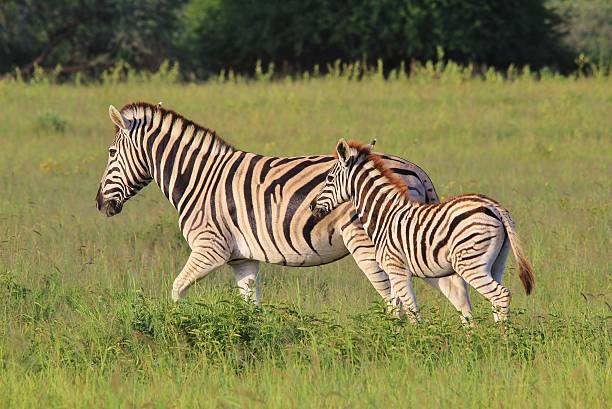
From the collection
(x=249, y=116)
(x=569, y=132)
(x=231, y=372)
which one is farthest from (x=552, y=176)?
(x=231, y=372)

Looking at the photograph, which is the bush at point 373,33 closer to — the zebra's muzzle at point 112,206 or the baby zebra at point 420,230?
the zebra's muzzle at point 112,206

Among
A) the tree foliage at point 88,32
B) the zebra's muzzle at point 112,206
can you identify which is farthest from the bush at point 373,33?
the zebra's muzzle at point 112,206

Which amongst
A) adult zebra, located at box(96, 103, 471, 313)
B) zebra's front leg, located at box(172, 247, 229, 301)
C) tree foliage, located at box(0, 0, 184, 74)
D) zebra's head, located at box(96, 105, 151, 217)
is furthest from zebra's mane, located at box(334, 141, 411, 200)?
tree foliage, located at box(0, 0, 184, 74)

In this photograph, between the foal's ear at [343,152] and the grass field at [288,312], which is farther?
the foal's ear at [343,152]

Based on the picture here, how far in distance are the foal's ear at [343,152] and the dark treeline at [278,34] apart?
3084 cm


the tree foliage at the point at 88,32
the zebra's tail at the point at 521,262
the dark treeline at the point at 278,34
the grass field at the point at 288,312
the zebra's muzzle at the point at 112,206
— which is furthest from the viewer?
the tree foliage at the point at 88,32

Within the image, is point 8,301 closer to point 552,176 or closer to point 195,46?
point 552,176

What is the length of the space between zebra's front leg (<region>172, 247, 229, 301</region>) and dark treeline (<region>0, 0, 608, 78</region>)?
30.6 m

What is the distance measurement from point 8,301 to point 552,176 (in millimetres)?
9850

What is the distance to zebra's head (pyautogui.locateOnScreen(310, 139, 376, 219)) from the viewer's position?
820 centimetres

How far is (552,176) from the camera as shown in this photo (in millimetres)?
16703

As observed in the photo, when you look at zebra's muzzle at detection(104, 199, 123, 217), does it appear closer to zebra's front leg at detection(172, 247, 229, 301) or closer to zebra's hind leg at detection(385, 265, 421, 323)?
zebra's front leg at detection(172, 247, 229, 301)

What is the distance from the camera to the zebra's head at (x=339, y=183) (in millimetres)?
8195

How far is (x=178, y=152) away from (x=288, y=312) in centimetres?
204
